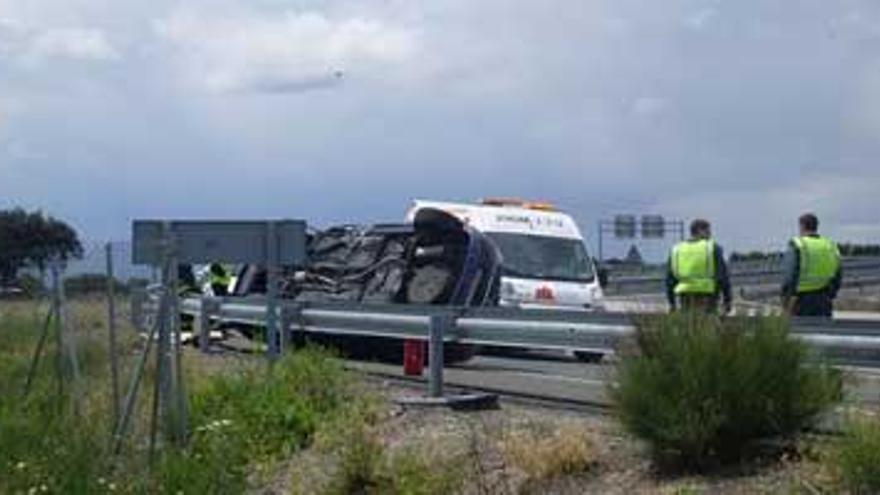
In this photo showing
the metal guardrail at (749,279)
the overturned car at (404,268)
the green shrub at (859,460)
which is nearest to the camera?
the green shrub at (859,460)

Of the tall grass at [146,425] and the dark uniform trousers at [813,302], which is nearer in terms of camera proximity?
the tall grass at [146,425]

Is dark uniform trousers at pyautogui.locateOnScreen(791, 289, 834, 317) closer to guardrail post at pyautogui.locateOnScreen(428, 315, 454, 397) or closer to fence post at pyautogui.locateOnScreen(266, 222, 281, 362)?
guardrail post at pyautogui.locateOnScreen(428, 315, 454, 397)

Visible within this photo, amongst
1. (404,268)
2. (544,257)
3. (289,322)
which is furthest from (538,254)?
(289,322)

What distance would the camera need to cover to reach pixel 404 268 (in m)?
22.5

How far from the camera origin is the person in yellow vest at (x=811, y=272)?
16797 millimetres

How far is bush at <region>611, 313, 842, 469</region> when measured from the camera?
959 centimetres

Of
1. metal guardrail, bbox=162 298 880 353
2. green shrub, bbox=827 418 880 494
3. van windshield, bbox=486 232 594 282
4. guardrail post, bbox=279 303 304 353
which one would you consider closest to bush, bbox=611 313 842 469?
metal guardrail, bbox=162 298 880 353

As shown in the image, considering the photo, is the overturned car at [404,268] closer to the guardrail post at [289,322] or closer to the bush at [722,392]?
the guardrail post at [289,322]

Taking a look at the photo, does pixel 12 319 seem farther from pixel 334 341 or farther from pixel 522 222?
pixel 522 222

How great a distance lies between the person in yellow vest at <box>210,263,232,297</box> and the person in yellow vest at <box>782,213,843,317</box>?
1301 centimetres

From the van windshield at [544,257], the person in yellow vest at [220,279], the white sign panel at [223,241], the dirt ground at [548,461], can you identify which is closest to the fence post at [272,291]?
the white sign panel at [223,241]

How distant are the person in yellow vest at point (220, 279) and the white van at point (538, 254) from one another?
181 inches

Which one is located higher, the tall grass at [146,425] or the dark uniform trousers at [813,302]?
the dark uniform trousers at [813,302]

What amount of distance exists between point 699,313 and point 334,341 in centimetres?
1055
